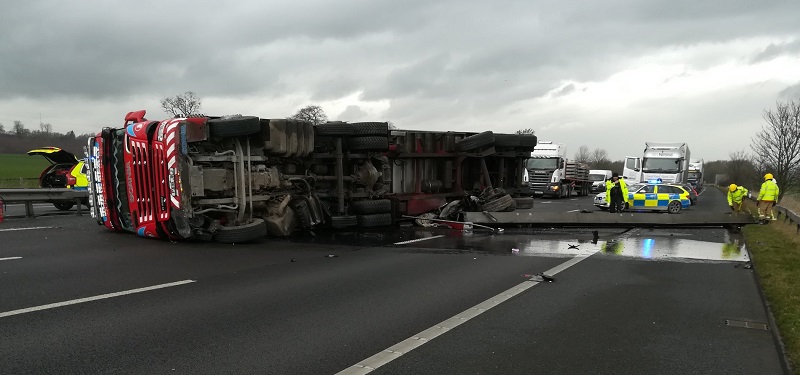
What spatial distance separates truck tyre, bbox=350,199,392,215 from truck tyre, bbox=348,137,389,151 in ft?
3.65

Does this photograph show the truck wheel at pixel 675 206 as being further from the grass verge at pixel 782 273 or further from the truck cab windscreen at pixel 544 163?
the truck cab windscreen at pixel 544 163

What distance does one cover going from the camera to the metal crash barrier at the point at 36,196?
41.0ft

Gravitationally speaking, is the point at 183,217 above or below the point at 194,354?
above

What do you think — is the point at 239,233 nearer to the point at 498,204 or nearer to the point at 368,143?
the point at 368,143

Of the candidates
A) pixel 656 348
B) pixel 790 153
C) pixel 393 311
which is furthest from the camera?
pixel 790 153

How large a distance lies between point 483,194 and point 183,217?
7.56 metres

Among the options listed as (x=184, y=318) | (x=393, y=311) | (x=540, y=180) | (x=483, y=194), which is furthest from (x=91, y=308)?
(x=540, y=180)

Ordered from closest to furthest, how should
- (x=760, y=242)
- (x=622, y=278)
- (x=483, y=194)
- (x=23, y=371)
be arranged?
(x=23, y=371)
(x=622, y=278)
(x=760, y=242)
(x=483, y=194)

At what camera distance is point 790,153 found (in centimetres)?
2634

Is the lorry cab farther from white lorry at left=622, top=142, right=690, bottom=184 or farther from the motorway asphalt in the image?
the motorway asphalt

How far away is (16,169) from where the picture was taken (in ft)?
113

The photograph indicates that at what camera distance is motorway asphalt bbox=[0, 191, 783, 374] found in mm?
3588

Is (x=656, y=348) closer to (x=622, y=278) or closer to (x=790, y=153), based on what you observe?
(x=622, y=278)

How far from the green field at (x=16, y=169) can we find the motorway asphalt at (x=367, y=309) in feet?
82.9
